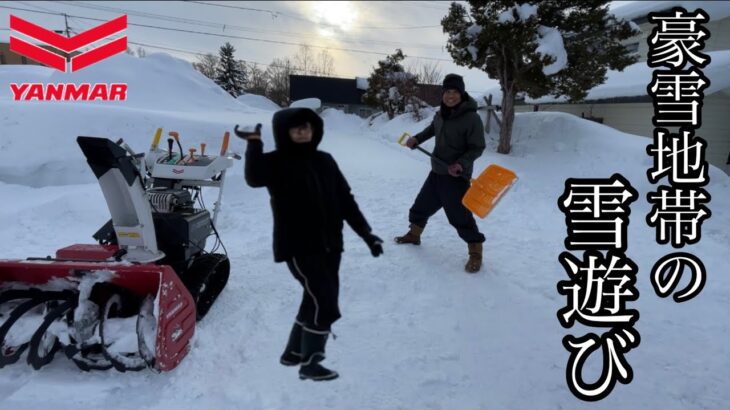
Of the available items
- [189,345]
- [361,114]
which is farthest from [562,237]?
[361,114]

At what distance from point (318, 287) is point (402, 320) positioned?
1415mm

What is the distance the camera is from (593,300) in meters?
3.17

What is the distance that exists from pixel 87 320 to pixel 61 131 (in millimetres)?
7246

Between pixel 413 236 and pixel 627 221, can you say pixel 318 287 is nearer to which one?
pixel 413 236

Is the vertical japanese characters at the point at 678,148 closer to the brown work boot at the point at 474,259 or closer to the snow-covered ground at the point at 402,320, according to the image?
the snow-covered ground at the point at 402,320

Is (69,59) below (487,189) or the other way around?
the other way around

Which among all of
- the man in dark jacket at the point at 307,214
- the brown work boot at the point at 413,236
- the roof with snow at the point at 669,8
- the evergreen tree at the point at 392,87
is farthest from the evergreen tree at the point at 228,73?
the man in dark jacket at the point at 307,214

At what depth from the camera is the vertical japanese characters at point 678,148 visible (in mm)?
3910

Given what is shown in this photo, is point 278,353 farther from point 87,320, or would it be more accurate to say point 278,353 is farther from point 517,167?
point 517,167

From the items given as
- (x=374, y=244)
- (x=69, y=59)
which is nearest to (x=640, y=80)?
(x=374, y=244)

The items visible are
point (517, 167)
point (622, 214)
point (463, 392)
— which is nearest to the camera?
point (463, 392)

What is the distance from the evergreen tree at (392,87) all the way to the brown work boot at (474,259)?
17.6m

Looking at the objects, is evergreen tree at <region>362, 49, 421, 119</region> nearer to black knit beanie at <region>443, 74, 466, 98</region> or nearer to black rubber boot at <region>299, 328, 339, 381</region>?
black knit beanie at <region>443, 74, 466, 98</region>

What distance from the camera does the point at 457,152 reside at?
161 inches
